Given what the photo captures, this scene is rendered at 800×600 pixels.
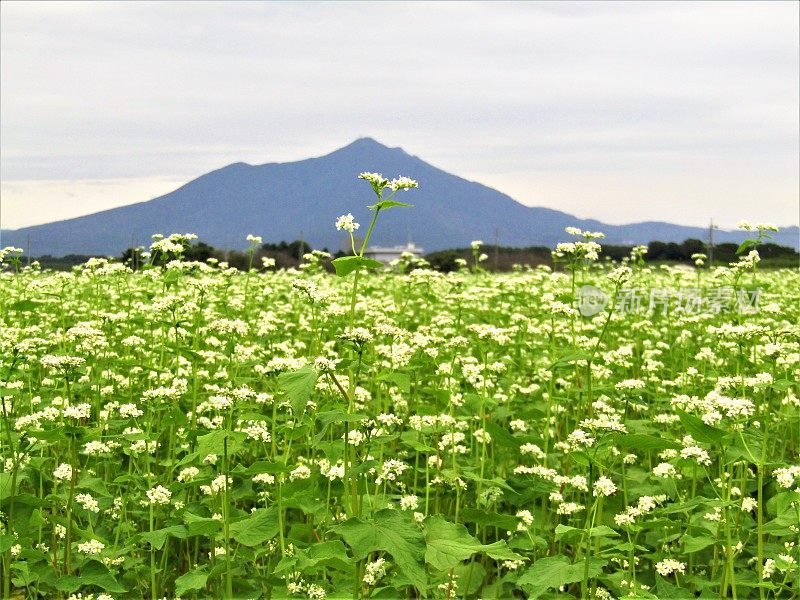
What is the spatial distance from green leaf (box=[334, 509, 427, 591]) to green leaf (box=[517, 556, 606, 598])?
32.6 inches

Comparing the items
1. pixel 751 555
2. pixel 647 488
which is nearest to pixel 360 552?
pixel 647 488

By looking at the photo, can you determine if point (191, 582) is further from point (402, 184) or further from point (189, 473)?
point (402, 184)

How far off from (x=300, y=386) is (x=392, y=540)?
865mm

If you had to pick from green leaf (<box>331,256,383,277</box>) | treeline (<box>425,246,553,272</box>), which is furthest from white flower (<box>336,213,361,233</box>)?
treeline (<box>425,246,553,272</box>)

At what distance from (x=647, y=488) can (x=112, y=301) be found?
30.8ft

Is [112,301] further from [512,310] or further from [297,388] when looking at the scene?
[297,388]

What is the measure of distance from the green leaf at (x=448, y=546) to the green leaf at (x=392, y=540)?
0.22 feet

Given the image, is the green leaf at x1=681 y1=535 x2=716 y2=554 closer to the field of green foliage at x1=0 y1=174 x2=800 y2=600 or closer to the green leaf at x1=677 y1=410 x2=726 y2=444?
the field of green foliage at x1=0 y1=174 x2=800 y2=600

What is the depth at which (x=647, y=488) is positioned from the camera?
661 centimetres

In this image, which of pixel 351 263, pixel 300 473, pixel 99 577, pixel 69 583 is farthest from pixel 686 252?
pixel 69 583

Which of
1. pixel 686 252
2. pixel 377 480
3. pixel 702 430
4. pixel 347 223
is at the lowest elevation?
pixel 377 480

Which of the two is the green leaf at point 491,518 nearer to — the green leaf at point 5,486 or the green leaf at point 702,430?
the green leaf at point 702,430

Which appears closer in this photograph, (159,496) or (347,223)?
(347,223)

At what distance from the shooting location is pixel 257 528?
4.50m
